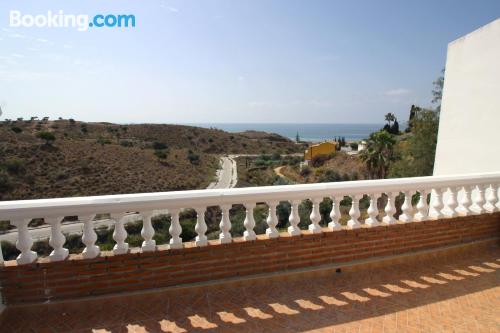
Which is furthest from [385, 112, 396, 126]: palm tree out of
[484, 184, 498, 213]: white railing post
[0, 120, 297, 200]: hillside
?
[484, 184, 498, 213]: white railing post

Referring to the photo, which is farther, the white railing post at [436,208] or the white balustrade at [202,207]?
the white railing post at [436,208]

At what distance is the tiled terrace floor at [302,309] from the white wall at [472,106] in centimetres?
234

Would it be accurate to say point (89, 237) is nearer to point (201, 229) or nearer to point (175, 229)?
point (175, 229)

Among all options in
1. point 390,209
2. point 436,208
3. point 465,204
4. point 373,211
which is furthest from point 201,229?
point 465,204

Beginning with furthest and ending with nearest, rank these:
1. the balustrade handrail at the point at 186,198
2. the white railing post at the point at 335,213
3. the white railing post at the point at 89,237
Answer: the white railing post at the point at 335,213 → the white railing post at the point at 89,237 → the balustrade handrail at the point at 186,198

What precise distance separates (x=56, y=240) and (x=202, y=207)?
1.31 m

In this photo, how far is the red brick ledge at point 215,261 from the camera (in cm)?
264

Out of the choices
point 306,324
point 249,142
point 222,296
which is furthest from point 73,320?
point 249,142

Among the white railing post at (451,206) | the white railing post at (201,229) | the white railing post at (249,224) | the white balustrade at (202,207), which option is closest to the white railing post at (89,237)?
the white balustrade at (202,207)

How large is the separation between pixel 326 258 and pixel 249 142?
73484mm

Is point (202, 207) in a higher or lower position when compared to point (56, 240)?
higher

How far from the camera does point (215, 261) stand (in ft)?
9.94

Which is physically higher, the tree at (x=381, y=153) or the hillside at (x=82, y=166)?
the tree at (x=381, y=153)

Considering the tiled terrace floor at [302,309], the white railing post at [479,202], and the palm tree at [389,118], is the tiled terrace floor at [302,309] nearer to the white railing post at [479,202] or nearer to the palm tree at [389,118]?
the white railing post at [479,202]
